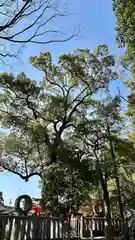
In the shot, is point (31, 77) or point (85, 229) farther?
point (31, 77)

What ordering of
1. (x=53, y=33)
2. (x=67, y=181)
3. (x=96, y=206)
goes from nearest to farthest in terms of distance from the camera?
1. (x=53, y=33)
2. (x=67, y=181)
3. (x=96, y=206)

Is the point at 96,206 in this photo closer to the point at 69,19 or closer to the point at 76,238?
the point at 76,238

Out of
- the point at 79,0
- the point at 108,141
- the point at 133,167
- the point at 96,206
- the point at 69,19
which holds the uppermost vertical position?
the point at 79,0

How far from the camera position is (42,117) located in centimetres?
1029

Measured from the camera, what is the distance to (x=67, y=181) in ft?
25.8

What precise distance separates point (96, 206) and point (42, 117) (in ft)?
22.3

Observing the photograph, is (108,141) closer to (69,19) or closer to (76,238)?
(76,238)

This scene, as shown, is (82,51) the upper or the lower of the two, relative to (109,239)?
upper

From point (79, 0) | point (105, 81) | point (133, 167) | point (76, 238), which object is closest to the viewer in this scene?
point (79, 0)

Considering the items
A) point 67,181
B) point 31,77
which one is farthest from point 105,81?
point 67,181

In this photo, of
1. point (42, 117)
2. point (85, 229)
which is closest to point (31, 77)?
point (42, 117)

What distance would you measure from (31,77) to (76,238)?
7288 mm

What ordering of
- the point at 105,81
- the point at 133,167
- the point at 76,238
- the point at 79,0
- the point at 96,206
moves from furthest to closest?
1. the point at 96,206
2. the point at 105,81
3. the point at 133,167
4. the point at 76,238
5. the point at 79,0

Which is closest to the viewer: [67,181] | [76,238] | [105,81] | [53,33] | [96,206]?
[53,33]
